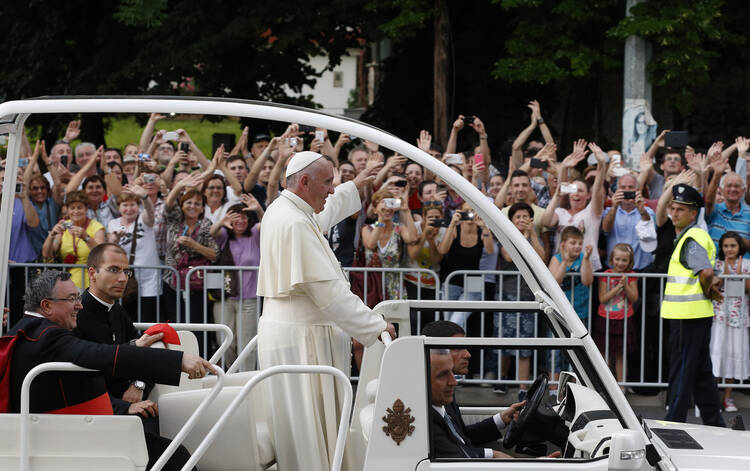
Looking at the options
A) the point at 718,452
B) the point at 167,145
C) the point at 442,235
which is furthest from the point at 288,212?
the point at 167,145

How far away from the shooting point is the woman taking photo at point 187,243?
9.61m

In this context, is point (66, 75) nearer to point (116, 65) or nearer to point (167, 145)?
point (116, 65)

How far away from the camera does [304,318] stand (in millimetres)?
5375

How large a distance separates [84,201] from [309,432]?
5.30 m

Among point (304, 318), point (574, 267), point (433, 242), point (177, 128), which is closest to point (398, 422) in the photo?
point (304, 318)

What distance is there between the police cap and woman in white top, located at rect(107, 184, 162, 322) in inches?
182

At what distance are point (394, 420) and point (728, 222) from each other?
21.5 ft

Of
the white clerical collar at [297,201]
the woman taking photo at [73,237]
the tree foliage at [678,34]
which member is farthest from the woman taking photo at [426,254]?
the tree foliage at [678,34]

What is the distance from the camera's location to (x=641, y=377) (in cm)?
929

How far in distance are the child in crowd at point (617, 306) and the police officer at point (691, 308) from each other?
1.01 m

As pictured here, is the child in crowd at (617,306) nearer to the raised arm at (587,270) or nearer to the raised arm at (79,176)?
the raised arm at (587,270)

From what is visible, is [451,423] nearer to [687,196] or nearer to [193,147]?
[687,196]

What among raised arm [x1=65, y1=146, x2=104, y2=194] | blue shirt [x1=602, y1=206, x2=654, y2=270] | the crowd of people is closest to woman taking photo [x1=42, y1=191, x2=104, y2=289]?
the crowd of people

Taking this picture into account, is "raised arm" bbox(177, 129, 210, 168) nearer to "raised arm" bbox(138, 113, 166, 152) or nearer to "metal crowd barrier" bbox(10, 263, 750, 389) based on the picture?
"raised arm" bbox(138, 113, 166, 152)
